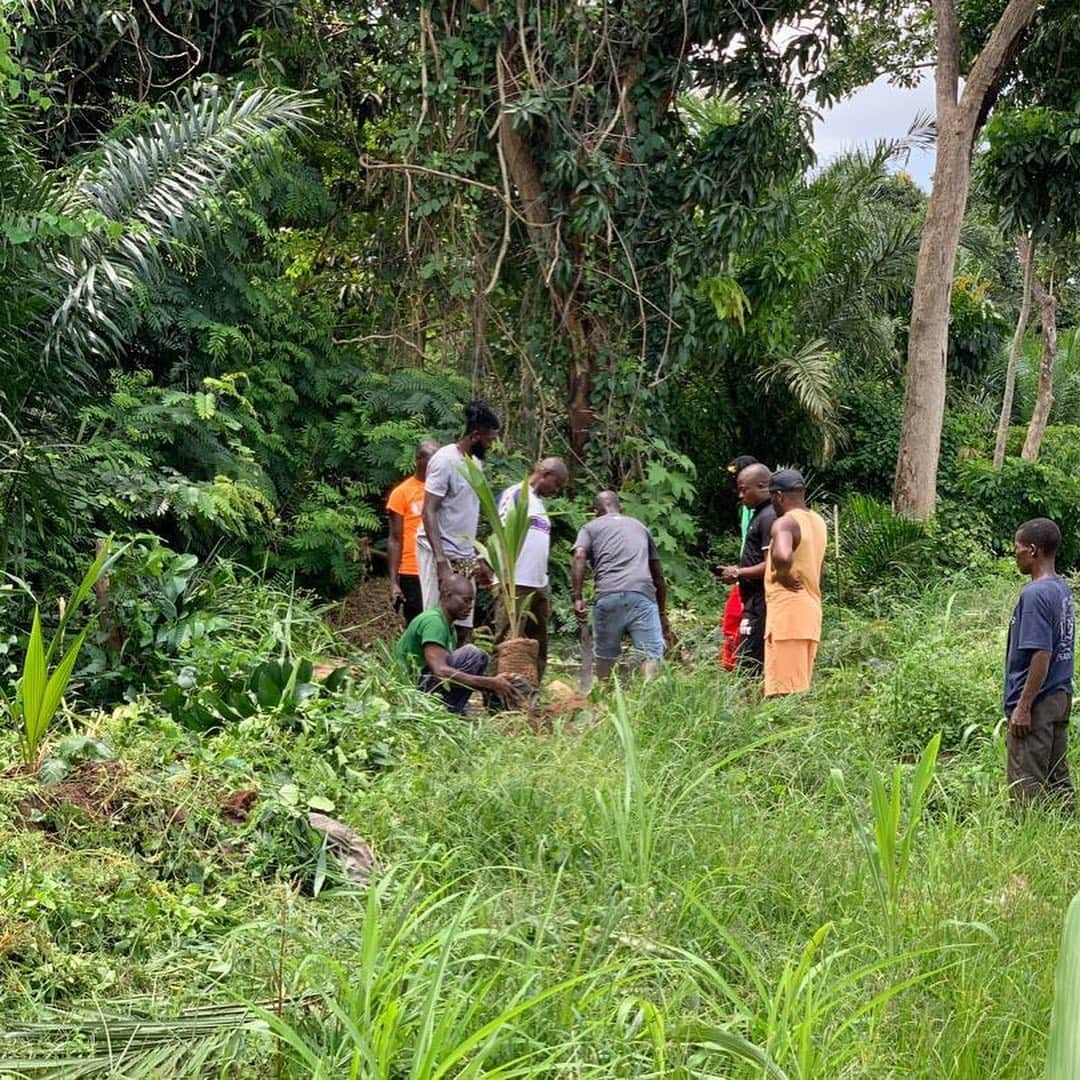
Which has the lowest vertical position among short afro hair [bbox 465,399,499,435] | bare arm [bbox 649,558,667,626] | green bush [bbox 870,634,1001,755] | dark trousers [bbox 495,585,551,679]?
green bush [bbox 870,634,1001,755]

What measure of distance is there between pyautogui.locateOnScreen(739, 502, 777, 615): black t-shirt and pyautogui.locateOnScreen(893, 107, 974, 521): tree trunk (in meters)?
6.21

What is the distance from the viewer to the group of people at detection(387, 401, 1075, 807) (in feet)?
17.5

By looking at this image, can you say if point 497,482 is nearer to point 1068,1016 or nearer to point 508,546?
point 508,546

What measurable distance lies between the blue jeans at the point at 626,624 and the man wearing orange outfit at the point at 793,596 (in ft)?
2.55

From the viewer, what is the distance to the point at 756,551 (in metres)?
7.59

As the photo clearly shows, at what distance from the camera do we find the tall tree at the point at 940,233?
13078 mm

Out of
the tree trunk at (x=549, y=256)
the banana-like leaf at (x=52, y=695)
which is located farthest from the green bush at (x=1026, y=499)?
the banana-like leaf at (x=52, y=695)

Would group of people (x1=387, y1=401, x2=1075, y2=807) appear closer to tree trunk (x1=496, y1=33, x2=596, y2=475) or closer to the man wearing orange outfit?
the man wearing orange outfit

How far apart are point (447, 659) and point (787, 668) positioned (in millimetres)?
1777

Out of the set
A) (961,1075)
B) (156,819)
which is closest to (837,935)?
(961,1075)

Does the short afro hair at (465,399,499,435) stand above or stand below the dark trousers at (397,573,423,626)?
above

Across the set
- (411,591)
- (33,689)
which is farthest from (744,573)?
(33,689)

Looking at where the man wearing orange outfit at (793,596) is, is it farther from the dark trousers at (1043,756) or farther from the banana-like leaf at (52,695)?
the banana-like leaf at (52,695)

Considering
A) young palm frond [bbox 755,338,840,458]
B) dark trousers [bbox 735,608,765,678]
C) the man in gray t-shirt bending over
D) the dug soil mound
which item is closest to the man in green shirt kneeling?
the man in gray t-shirt bending over
